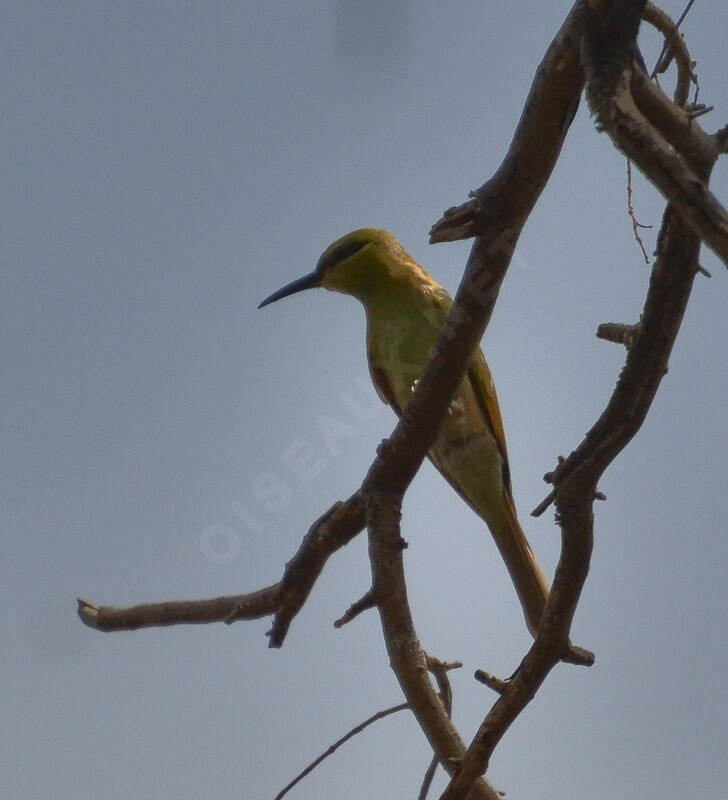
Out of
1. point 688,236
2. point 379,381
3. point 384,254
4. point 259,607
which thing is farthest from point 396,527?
point 384,254

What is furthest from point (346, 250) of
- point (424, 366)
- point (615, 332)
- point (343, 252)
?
point (615, 332)

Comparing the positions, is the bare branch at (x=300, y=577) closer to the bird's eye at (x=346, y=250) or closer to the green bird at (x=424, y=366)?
the green bird at (x=424, y=366)

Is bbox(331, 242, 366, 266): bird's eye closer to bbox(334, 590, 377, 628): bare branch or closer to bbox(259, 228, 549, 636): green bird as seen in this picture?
bbox(259, 228, 549, 636): green bird

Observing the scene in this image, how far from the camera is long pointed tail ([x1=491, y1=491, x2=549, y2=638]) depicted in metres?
3.39

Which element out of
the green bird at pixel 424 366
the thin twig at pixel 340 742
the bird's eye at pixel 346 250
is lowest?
the thin twig at pixel 340 742

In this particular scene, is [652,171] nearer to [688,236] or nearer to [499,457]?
[688,236]

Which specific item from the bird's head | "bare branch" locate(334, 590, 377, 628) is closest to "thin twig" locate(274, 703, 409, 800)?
"bare branch" locate(334, 590, 377, 628)

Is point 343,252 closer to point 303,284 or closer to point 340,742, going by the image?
point 303,284

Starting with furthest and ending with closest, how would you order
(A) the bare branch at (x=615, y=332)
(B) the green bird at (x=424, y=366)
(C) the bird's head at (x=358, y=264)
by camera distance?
(C) the bird's head at (x=358, y=264) < (B) the green bird at (x=424, y=366) < (A) the bare branch at (x=615, y=332)

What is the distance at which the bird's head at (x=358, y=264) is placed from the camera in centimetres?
439

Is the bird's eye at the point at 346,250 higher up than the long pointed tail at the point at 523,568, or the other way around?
Result: the bird's eye at the point at 346,250

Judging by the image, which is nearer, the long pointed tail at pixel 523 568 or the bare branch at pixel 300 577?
the bare branch at pixel 300 577

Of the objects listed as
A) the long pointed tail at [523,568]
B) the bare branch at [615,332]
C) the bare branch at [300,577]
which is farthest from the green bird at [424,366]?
the bare branch at [615,332]

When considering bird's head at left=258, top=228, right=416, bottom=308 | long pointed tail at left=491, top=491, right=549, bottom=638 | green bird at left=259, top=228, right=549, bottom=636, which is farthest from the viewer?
bird's head at left=258, top=228, right=416, bottom=308
